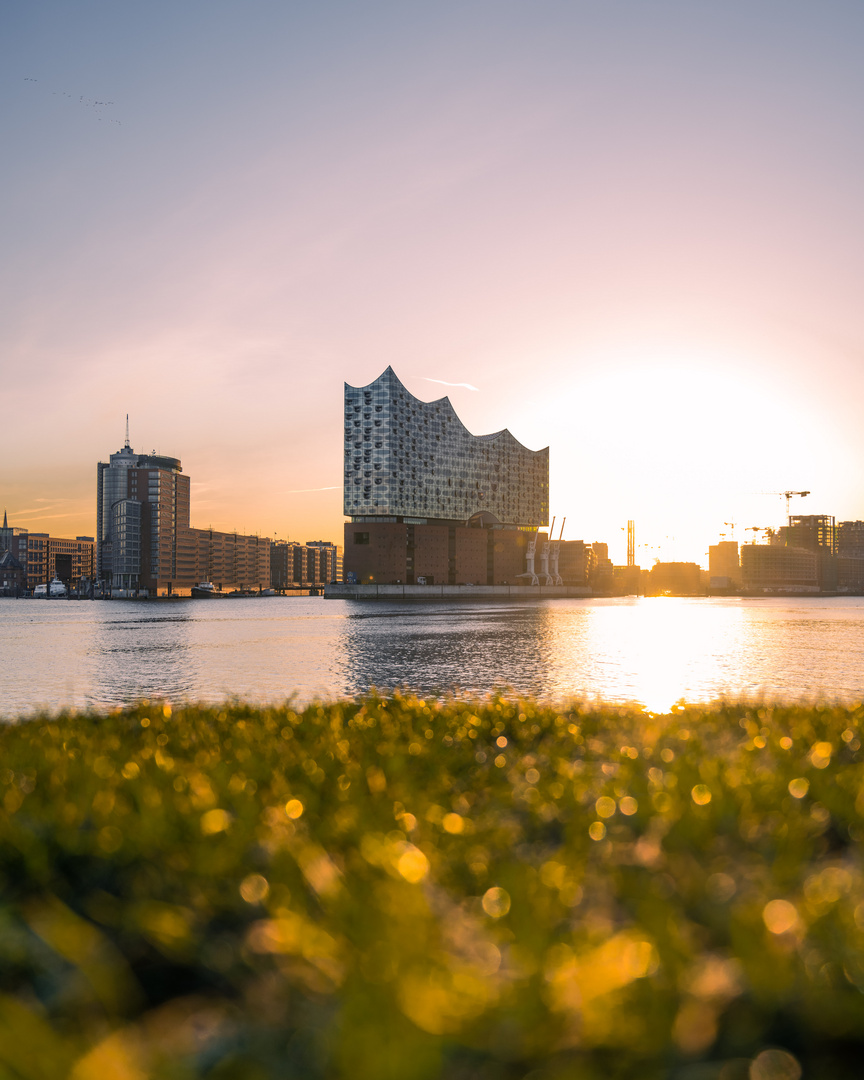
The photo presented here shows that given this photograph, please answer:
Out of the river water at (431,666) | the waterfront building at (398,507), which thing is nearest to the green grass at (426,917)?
the river water at (431,666)

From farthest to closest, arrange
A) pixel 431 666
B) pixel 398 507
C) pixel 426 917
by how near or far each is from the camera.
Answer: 1. pixel 398 507
2. pixel 431 666
3. pixel 426 917

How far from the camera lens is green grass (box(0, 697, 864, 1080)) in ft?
6.94

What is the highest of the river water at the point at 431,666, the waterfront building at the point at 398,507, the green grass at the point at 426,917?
the waterfront building at the point at 398,507

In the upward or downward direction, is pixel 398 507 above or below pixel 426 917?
above

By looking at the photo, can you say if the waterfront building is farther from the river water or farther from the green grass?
the green grass

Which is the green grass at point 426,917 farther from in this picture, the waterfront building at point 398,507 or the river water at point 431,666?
the waterfront building at point 398,507

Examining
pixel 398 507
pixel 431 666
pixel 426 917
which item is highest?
pixel 398 507

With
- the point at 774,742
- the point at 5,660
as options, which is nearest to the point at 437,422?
the point at 5,660

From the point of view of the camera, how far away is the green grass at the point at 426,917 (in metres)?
2.12

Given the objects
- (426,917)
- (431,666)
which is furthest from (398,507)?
(426,917)

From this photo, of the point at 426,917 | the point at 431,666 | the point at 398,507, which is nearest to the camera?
the point at 426,917

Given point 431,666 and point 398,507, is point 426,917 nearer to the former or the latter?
point 431,666

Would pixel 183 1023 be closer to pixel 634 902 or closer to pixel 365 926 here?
pixel 365 926

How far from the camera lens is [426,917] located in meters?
2.66
